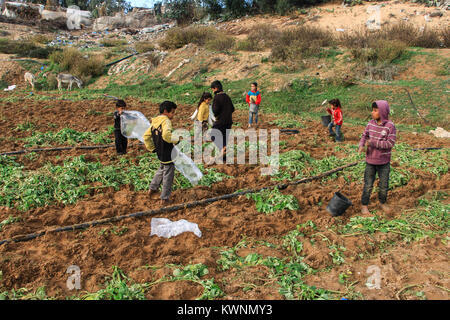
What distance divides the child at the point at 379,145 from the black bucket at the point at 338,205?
346 millimetres

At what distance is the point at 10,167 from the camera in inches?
223

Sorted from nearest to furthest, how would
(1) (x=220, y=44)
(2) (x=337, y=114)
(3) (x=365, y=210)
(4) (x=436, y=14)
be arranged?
(3) (x=365, y=210) → (2) (x=337, y=114) → (1) (x=220, y=44) → (4) (x=436, y=14)

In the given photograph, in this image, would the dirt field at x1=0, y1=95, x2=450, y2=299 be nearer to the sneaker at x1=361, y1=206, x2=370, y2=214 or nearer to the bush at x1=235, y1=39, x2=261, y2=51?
the sneaker at x1=361, y1=206, x2=370, y2=214

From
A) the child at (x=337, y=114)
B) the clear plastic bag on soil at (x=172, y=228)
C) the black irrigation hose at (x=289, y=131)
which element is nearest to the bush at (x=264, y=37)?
the black irrigation hose at (x=289, y=131)

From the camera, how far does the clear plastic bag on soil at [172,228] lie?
13.0ft

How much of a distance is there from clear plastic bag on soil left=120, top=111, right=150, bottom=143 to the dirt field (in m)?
1.67

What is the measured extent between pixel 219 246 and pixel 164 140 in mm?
1609

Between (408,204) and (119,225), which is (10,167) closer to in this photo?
(119,225)

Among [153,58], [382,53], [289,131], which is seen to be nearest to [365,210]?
[289,131]

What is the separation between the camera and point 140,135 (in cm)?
687

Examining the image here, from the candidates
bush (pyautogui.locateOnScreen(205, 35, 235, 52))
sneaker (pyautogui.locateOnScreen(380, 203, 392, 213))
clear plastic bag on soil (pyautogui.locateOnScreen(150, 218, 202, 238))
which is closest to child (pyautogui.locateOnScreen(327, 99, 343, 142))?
sneaker (pyautogui.locateOnScreen(380, 203, 392, 213))

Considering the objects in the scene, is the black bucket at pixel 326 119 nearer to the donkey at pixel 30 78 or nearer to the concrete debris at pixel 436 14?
the donkey at pixel 30 78

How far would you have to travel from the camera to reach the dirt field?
298 centimetres

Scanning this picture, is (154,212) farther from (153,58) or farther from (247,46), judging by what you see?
(153,58)
